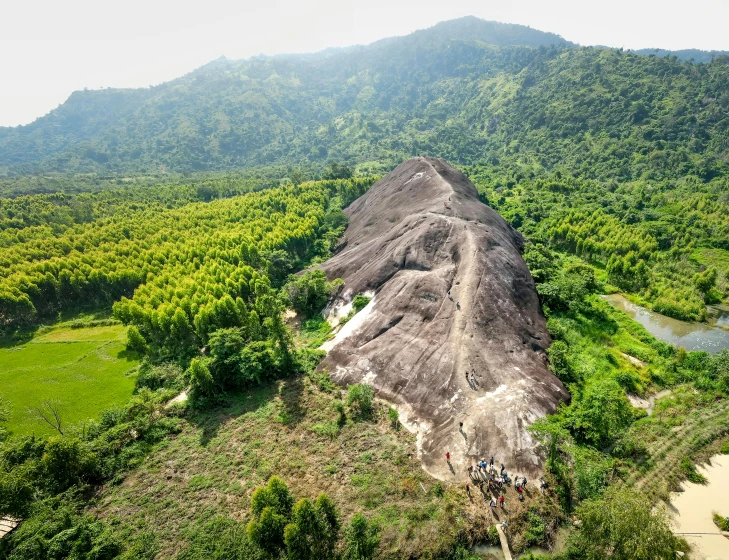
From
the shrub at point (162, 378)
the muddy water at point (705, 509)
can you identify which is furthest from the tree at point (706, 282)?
the shrub at point (162, 378)

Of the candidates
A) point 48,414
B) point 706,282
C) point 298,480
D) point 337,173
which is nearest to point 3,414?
point 48,414

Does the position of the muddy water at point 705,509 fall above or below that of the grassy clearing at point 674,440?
below

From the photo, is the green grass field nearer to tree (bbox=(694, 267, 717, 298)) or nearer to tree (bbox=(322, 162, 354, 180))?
tree (bbox=(694, 267, 717, 298))

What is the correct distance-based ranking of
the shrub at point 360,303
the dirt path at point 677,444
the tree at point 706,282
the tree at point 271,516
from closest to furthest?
the tree at point 271,516
the dirt path at point 677,444
the shrub at point 360,303
the tree at point 706,282

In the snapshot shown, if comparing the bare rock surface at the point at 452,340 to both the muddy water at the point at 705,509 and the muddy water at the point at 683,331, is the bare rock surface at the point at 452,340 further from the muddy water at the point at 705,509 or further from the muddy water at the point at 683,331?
the muddy water at the point at 683,331

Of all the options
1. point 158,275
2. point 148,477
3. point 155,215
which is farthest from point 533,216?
point 155,215

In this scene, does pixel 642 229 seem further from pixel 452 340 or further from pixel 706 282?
pixel 452 340

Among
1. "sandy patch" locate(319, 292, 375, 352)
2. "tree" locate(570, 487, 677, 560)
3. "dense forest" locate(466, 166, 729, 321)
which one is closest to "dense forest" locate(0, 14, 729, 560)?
"tree" locate(570, 487, 677, 560)
